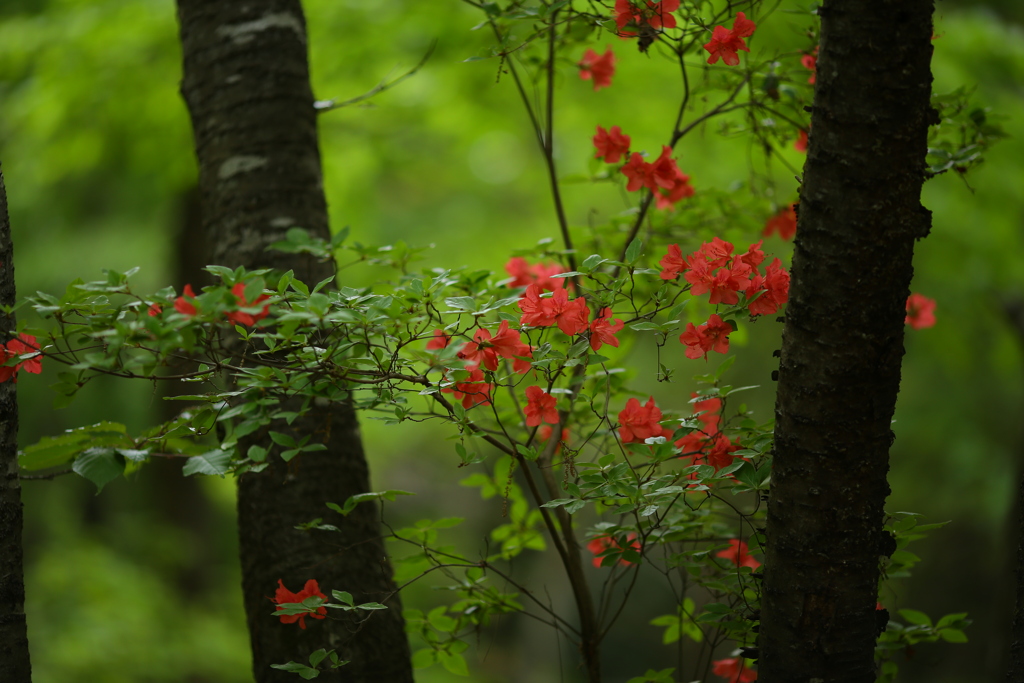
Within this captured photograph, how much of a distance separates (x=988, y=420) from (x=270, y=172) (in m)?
5.67

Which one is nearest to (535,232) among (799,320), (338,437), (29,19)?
(29,19)

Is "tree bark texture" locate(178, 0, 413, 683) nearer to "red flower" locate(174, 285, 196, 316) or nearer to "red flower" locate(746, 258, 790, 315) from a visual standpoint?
"red flower" locate(174, 285, 196, 316)

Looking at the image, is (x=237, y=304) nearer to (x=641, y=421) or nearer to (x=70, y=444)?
(x=70, y=444)

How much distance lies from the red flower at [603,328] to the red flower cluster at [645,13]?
0.53m

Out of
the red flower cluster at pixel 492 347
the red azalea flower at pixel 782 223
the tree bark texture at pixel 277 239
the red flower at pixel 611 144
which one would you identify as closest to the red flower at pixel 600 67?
the red flower at pixel 611 144

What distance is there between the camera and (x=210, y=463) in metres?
1.18

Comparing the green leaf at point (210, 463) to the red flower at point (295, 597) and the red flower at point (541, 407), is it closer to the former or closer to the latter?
the red flower at point (295, 597)

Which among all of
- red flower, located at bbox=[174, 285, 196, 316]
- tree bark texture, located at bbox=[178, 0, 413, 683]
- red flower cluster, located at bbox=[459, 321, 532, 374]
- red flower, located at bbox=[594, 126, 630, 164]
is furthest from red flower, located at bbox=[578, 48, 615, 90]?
red flower, located at bbox=[174, 285, 196, 316]

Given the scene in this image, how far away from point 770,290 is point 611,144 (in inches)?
21.2

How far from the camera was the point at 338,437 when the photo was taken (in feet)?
5.43

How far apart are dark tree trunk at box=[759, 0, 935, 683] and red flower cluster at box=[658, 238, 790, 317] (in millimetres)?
132

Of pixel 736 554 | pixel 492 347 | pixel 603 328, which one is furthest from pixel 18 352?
pixel 736 554

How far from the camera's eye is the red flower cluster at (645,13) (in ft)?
4.32

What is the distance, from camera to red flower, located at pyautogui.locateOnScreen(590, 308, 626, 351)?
3.97 feet
